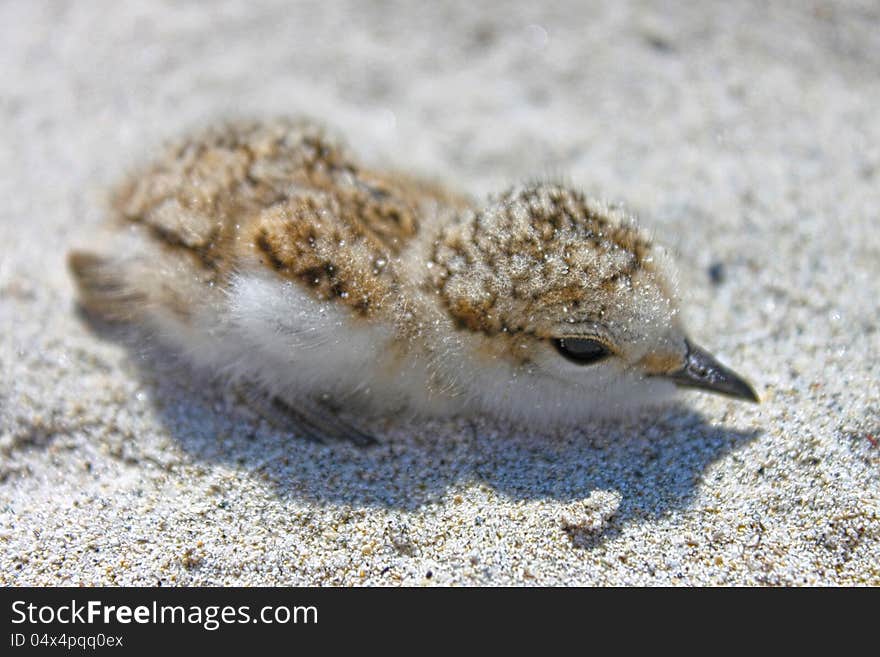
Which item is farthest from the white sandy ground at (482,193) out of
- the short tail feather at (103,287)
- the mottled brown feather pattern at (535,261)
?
the mottled brown feather pattern at (535,261)

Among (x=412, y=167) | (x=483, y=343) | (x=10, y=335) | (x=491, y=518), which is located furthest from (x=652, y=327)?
(x=10, y=335)

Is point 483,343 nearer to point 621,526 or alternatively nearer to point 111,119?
point 621,526

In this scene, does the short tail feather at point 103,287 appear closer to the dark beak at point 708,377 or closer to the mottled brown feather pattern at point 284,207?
A: the mottled brown feather pattern at point 284,207

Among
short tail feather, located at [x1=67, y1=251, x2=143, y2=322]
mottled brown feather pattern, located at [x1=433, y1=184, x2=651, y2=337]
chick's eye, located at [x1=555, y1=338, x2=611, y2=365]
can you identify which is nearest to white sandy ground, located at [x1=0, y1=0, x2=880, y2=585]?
short tail feather, located at [x1=67, y1=251, x2=143, y2=322]

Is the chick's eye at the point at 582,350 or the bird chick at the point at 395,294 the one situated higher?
the bird chick at the point at 395,294

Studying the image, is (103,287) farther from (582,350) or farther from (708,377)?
(708,377)

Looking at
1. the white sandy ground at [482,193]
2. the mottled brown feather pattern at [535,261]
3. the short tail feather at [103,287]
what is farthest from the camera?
the short tail feather at [103,287]
